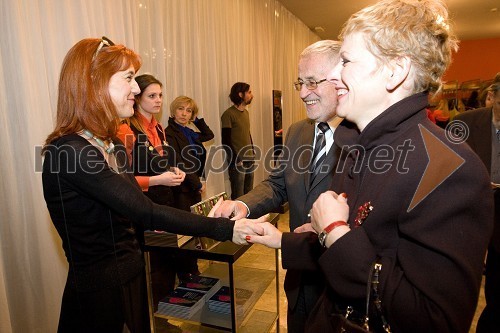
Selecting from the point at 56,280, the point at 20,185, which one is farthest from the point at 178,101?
the point at 56,280

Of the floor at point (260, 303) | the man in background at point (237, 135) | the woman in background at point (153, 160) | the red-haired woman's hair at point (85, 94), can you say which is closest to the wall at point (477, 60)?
the man in background at point (237, 135)

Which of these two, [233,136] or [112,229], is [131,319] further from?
[233,136]

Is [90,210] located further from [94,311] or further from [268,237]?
[268,237]

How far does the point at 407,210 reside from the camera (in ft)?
2.52

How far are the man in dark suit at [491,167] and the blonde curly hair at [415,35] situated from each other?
169cm

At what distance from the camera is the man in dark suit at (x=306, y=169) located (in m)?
1.48

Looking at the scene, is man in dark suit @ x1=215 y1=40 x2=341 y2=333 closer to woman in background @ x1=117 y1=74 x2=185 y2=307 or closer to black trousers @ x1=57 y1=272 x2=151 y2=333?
black trousers @ x1=57 y1=272 x2=151 y2=333

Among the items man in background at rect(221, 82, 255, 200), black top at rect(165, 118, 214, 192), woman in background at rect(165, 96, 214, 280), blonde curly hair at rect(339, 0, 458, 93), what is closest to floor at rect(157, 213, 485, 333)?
woman in background at rect(165, 96, 214, 280)

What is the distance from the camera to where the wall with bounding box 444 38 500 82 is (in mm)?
10461

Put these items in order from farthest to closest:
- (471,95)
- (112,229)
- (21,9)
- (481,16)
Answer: (471,95) → (481,16) → (21,9) → (112,229)

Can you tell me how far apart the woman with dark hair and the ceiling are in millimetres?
6016

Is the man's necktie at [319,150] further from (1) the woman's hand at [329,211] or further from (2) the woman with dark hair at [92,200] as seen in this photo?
(2) the woman with dark hair at [92,200]

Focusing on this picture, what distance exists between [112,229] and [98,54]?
28.5 inches

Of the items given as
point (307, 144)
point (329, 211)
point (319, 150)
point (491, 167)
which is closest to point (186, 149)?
point (307, 144)
